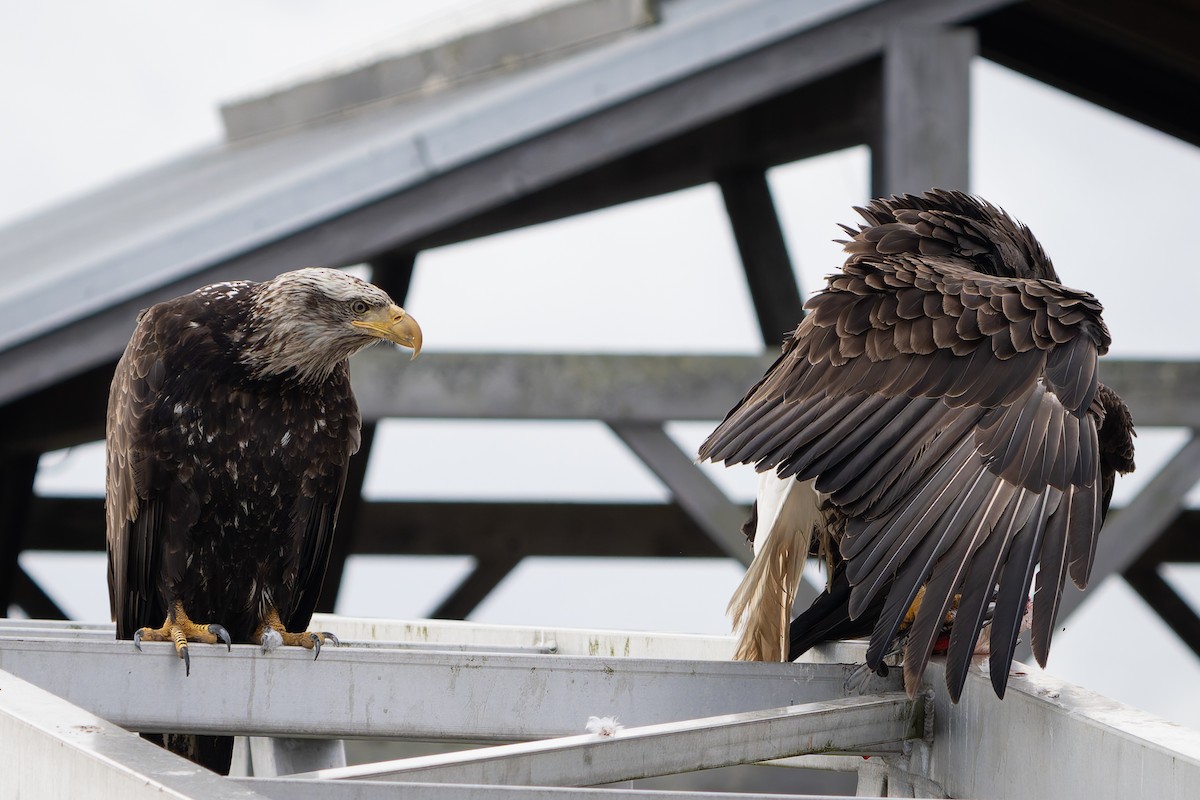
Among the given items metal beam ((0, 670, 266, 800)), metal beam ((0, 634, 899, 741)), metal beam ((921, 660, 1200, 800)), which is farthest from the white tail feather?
metal beam ((0, 670, 266, 800))

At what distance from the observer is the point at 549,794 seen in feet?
5.00

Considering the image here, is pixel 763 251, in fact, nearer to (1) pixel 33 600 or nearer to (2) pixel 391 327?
(2) pixel 391 327

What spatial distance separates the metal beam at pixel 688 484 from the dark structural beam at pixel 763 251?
1968 mm

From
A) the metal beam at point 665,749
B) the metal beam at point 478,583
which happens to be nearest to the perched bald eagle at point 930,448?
the metal beam at point 665,749

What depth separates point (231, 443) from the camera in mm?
3012

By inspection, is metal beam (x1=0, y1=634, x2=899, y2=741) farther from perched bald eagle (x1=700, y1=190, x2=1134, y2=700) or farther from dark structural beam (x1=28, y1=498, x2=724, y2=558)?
dark structural beam (x1=28, y1=498, x2=724, y2=558)

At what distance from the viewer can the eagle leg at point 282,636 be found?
8.57ft

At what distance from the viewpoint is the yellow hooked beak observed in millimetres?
3152

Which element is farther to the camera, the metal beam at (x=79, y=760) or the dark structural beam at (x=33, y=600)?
the dark structural beam at (x=33, y=600)

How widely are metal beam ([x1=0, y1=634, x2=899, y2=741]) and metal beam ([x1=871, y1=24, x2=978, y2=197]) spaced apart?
2.92m

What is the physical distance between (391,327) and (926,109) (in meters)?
2.27

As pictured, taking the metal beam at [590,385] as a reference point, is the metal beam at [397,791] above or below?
below

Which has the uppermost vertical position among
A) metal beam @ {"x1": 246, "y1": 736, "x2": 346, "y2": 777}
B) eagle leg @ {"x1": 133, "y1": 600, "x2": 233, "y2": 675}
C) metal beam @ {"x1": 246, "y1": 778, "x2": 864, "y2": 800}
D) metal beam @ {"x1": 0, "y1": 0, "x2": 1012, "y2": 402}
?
metal beam @ {"x1": 0, "y1": 0, "x2": 1012, "y2": 402}

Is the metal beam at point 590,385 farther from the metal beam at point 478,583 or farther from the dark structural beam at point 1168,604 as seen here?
the dark structural beam at point 1168,604
